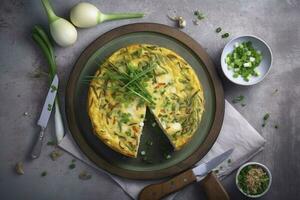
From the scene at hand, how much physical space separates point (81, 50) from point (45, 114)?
638 millimetres

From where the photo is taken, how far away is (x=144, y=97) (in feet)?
11.7

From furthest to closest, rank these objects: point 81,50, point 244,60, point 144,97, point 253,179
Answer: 1. point 81,50
2. point 244,60
3. point 253,179
4. point 144,97

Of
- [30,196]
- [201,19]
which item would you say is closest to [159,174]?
[30,196]

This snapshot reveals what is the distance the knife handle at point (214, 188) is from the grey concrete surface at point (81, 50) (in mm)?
217

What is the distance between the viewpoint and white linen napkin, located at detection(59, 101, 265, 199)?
12.5ft

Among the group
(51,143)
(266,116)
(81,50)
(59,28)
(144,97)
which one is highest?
(59,28)

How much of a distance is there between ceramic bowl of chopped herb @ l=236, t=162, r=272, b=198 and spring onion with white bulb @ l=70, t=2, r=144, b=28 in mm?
1724

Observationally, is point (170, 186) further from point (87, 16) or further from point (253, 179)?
point (87, 16)

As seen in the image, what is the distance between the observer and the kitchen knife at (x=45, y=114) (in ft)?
12.5

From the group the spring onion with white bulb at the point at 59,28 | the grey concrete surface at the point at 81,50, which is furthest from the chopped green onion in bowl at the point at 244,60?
the spring onion with white bulb at the point at 59,28

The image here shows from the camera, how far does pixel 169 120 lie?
3623 millimetres

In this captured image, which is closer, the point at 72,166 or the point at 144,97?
the point at 144,97

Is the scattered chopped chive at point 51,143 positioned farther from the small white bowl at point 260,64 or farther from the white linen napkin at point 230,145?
the small white bowl at point 260,64

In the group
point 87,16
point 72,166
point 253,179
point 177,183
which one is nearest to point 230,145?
point 253,179
